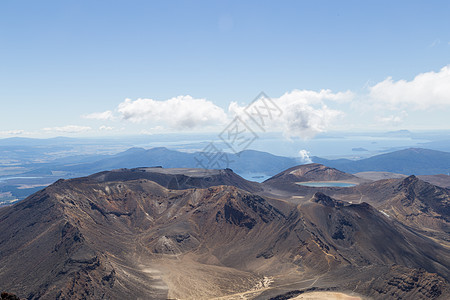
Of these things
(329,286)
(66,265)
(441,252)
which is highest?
(66,265)

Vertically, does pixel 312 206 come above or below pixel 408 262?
above

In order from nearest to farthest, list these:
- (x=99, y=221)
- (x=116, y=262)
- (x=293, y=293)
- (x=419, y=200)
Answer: (x=293, y=293) < (x=116, y=262) < (x=99, y=221) < (x=419, y=200)

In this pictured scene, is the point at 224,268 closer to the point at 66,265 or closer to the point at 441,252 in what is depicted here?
the point at 66,265

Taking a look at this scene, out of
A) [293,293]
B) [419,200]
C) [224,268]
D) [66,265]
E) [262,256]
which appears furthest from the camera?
A: [419,200]

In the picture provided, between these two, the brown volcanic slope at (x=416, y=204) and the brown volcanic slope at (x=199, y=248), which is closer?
the brown volcanic slope at (x=199, y=248)

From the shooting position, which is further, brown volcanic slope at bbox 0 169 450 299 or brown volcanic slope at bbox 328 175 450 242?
brown volcanic slope at bbox 328 175 450 242

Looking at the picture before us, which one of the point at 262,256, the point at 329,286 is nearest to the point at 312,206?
the point at 262,256

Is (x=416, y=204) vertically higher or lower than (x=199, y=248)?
higher

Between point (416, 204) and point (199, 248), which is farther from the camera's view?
point (416, 204)
